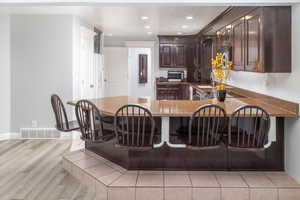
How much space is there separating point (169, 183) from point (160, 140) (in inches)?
19.3

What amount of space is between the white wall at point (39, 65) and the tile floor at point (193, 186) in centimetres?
296

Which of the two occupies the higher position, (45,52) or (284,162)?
(45,52)

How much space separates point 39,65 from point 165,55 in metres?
4.45

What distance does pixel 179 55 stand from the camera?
374 inches

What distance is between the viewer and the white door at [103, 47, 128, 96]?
398 inches

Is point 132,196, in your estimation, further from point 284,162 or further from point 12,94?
point 12,94

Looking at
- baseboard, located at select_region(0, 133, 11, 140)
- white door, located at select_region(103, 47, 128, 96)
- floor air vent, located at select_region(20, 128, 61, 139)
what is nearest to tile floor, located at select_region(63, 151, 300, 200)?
floor air vent, located at select_region(20, 128, 61, 139)

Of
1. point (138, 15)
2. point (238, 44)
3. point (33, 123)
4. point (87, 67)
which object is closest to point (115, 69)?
point (87, 67)

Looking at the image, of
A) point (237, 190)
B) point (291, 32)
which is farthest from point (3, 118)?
point (291, 32)

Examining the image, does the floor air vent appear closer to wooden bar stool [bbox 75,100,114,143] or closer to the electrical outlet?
the electrical outlet

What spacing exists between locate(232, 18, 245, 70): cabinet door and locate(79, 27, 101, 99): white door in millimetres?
3251

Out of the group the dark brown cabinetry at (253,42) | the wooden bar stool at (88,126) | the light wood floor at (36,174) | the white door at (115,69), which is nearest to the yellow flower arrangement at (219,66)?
the dark brown cabinetry at (253,42)

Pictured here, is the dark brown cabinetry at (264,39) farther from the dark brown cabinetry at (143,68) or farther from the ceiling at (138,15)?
the dark brown cabinetry at (143,68)

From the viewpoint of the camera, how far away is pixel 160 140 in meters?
3.49
